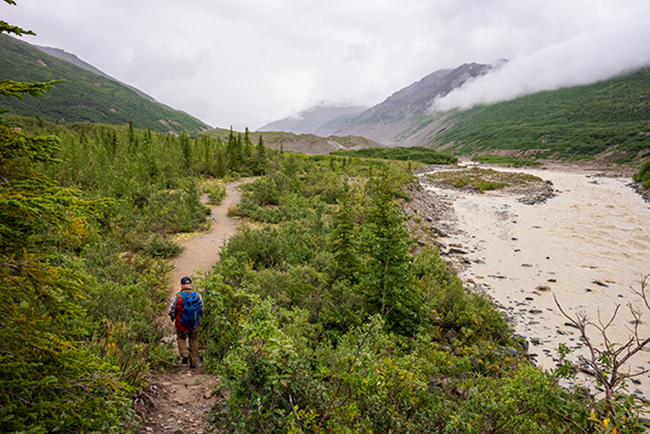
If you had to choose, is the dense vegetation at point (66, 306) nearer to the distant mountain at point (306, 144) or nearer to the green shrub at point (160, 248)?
the green shrub at point (160, 248)

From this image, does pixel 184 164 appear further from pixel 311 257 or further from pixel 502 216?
pixel 502 216

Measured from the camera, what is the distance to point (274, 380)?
3105 mm

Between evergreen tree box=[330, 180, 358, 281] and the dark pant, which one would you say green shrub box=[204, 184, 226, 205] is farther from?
the dark pant

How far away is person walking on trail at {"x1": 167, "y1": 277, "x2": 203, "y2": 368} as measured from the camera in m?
5.35

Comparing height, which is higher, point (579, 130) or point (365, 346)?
point (579, 130)

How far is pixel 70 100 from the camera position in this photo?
14962cm

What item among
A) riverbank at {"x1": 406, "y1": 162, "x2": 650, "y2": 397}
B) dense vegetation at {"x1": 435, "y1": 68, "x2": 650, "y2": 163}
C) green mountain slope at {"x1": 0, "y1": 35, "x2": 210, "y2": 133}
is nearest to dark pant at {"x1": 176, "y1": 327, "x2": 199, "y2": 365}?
riverbank at {"x1": 406, "y1": 162, "x2": 650, "y2": 397}

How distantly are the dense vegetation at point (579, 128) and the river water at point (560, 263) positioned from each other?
226ft

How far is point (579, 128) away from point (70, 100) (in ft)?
766

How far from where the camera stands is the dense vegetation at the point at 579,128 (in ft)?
264

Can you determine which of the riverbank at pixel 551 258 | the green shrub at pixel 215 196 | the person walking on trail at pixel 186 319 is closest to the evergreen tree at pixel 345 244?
the person walking on trail at pixel 186 319

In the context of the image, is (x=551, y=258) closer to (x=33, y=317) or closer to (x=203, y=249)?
(x=203, y=249)

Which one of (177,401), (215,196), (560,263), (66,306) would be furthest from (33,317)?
(560,263)

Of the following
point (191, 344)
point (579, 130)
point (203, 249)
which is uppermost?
point (579, 130)
